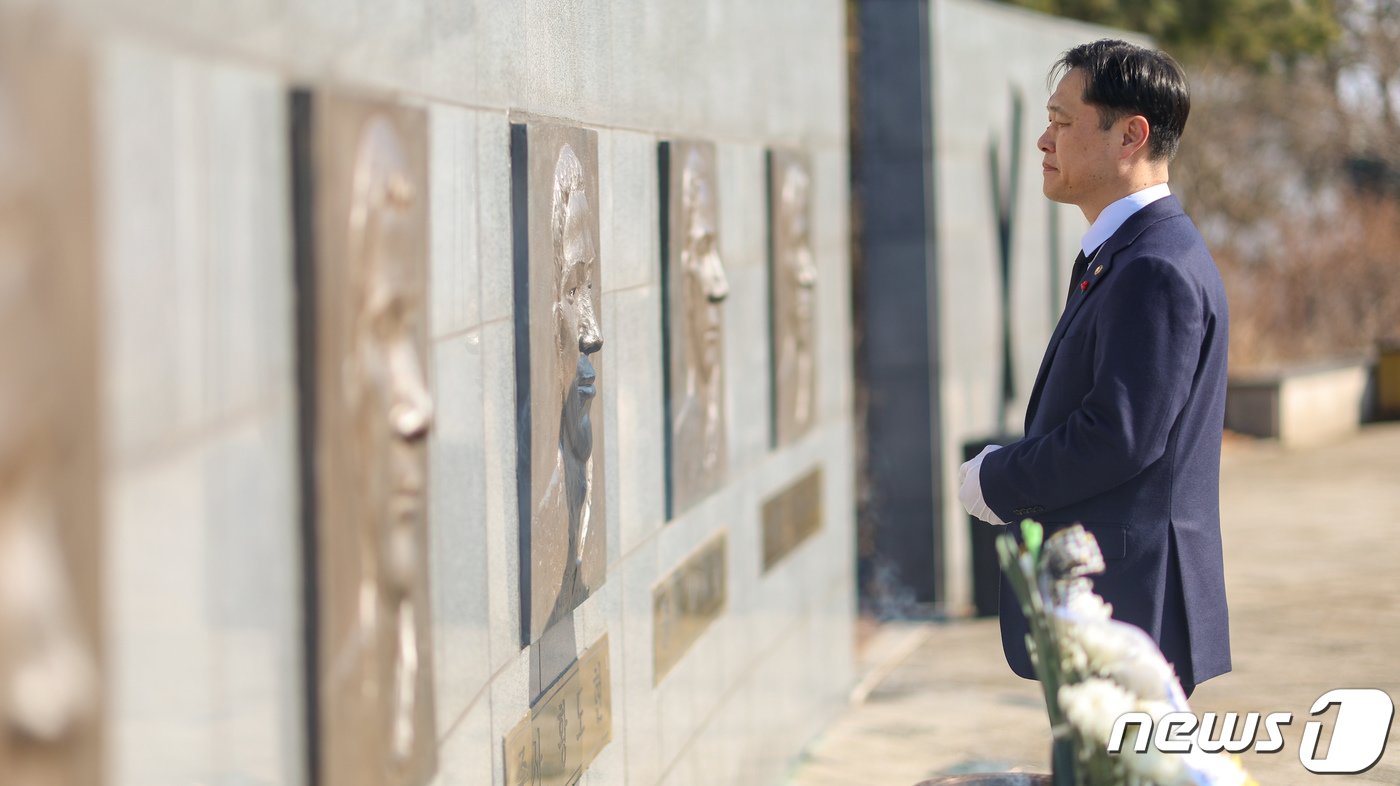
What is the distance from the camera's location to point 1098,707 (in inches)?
105

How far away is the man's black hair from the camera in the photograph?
132 inches

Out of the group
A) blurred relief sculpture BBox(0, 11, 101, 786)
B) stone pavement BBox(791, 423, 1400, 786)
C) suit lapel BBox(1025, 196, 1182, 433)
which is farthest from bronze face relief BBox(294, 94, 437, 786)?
stone pavement BBox(791, 423, 1400, 786)

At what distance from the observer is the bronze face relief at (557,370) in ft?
11.2

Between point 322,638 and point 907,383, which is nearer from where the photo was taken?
point 322,638

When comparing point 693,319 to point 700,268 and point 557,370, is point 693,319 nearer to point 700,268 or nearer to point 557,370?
point 700,268

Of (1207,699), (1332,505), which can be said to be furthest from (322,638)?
(1332,505)

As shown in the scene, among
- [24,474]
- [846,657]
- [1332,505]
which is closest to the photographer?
[24,474]

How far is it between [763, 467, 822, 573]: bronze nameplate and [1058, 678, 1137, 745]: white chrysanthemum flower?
354 cm

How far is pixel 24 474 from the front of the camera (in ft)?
5.55

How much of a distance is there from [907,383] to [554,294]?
20.8 ft

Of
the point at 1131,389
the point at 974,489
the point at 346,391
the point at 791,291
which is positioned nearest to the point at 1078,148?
the point at 1131,389

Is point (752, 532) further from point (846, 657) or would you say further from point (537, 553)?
point (537, 553)

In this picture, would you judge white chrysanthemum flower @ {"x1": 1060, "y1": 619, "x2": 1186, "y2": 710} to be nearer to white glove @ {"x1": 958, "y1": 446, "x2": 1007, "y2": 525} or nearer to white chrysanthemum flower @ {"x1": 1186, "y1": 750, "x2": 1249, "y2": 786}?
white chrysanthemum flower @ {"x1": 1186, "y1": 750, "x2": 1249, "y2": 786}

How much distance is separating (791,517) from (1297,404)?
11.6m
